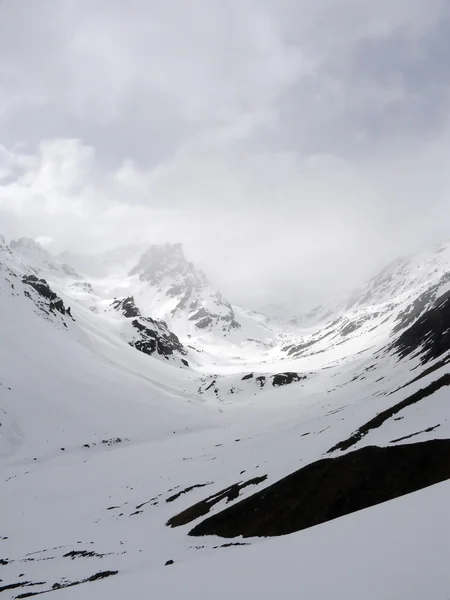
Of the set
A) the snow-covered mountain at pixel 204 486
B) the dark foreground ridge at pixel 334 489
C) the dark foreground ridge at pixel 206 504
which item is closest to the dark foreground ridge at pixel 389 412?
the snow-covered mountain at pixel 204 486

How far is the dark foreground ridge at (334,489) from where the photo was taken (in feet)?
60.6

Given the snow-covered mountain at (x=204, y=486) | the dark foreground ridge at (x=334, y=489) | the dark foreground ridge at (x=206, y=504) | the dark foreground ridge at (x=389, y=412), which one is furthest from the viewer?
the dark foreground ridge at (x=389, y=412)

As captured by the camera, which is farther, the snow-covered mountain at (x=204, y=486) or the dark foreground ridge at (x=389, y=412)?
the dark foreground ridge at (x=389, y=412)

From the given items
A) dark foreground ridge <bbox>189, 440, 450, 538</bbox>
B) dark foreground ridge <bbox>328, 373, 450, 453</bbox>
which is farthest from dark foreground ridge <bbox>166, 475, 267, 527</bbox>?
dark foreground ridge <bbox>328, 373, 450, 453</bbox>

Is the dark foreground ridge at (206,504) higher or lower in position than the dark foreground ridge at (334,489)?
higher

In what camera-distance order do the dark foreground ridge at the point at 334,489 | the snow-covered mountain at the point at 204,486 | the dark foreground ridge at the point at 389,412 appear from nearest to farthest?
the snow-covered mountain at the point at 204,486 < the dark foreground ridge at the point at 334,489 < the dark foreground ridge at the point at 389,412

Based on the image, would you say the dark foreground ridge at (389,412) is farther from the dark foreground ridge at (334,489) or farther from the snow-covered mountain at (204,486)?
the dark foreground ridge at (334,489)

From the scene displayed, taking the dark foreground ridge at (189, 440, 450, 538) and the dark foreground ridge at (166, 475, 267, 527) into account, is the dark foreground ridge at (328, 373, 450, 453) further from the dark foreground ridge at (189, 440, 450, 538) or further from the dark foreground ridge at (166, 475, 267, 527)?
the dark foreground ridge at (166, 475, 267, 527)

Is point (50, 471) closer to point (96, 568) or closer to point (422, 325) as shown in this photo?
point (96, 568)

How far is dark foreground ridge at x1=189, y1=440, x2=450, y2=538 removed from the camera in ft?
60.6

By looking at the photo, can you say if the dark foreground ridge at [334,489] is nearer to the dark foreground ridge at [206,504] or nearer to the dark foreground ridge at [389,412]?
the dark foreground ridge at [206,504]

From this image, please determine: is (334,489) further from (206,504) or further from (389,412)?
(389,412)

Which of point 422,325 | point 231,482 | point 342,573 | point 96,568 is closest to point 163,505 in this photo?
point 231,482

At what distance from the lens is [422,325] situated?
86.2 metres
